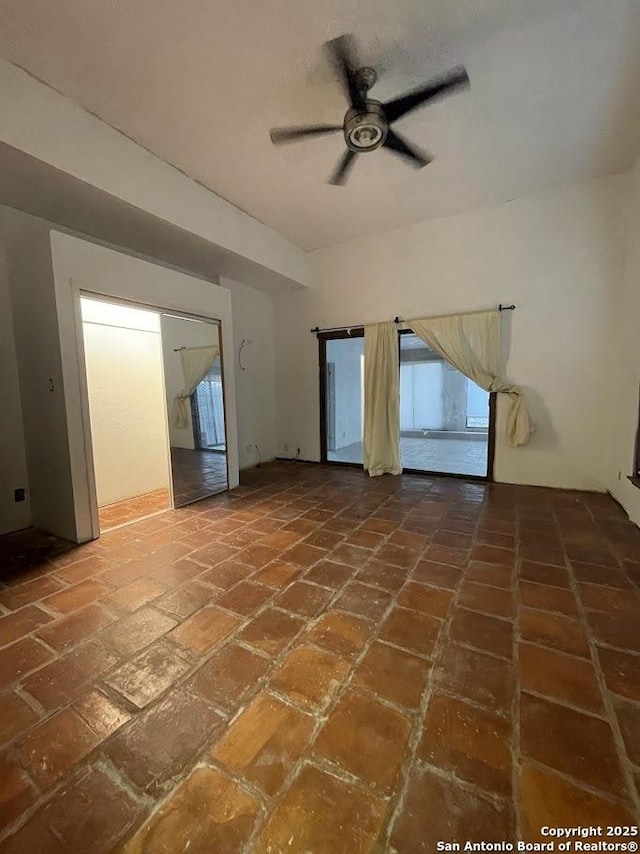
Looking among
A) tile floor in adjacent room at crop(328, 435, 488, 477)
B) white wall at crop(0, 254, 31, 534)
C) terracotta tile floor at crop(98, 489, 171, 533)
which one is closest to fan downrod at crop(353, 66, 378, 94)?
white wall at crop(0, 254, 31, 534)

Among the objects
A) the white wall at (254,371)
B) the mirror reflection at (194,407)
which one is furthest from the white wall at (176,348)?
the white wall at (254,371)

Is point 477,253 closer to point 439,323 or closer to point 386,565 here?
point 439,323

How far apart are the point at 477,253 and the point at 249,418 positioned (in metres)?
3.67

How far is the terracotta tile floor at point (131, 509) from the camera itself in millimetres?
3084

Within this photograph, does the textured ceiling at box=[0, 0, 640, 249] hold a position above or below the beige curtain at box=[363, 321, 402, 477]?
above

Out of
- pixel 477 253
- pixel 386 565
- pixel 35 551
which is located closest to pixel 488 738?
pixel 386 565

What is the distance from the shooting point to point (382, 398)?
14.7ft

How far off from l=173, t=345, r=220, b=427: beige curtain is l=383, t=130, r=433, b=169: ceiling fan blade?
96.8 inches

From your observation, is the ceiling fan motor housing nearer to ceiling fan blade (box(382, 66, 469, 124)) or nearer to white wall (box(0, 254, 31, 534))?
ceiling fan blade (box(382, 66, 469, 124))

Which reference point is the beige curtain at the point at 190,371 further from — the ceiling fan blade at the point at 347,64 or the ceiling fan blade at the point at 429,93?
the ceiling fan blade at the point at 429,93

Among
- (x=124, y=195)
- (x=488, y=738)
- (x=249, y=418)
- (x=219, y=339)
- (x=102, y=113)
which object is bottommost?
(x=488, y=738)

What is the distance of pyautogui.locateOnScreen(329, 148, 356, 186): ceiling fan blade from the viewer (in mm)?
2719

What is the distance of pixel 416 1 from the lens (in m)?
1.82

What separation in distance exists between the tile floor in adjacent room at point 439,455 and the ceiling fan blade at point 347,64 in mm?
3821
